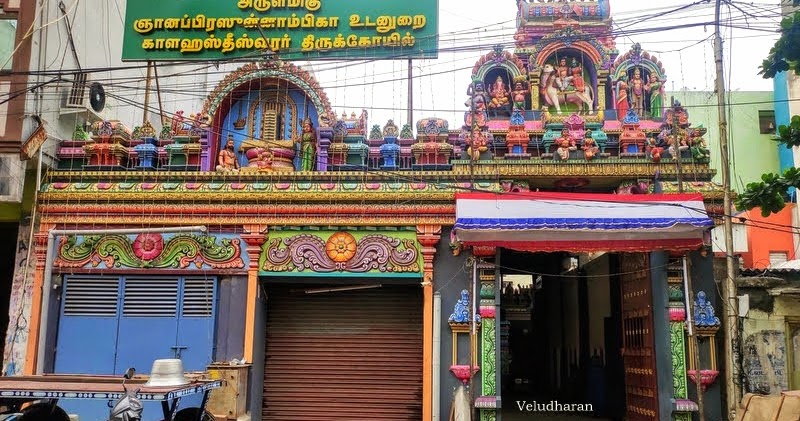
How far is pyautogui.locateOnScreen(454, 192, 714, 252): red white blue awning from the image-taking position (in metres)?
10.5

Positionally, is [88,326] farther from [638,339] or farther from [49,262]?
[638,339]

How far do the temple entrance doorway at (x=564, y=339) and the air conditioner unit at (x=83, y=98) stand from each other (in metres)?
8.37

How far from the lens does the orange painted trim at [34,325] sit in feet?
37.6

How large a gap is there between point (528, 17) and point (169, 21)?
23.9ft

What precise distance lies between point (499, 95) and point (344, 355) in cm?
545

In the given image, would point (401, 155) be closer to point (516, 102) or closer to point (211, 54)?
point (516, 102)

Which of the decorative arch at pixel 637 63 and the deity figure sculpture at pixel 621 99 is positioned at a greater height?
the decorative arch at pixel 637 63

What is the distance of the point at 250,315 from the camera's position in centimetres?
1155

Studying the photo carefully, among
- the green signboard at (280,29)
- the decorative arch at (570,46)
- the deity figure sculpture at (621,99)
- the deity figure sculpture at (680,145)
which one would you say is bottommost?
the deity figure sculpture at (680,145)

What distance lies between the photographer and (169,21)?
13.8 m

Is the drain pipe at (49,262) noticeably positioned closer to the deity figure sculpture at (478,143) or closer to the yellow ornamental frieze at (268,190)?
the yellow ornamental frieze at (268,190)

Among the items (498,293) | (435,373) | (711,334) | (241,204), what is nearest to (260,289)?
(241,204)

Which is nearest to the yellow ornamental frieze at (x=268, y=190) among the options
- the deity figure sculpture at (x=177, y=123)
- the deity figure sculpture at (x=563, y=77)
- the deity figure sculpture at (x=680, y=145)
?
the deity figure sculpture at (x=177, y=123)

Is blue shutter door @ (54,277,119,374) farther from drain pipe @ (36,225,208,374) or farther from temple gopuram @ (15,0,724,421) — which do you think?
drain pipe @ (36,225,208,374)
